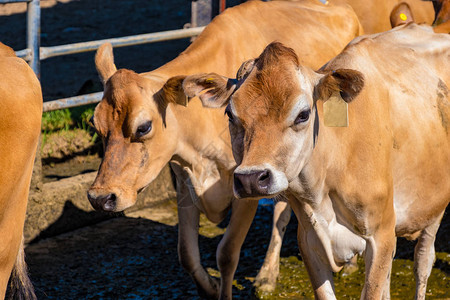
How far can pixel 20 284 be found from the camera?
4.14m

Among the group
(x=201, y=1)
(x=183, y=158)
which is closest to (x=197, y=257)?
(x=183, y=158)

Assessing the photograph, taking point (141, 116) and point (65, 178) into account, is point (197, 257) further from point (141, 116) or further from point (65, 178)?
point (65, 178)

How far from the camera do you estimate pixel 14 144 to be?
3.69m

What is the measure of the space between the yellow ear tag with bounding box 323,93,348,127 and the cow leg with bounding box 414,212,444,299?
4.97 ft

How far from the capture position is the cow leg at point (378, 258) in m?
4.29

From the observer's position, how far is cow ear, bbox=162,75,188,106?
15.2 feet

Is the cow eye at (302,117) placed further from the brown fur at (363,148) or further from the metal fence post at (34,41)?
the metal fence post at (34,41)

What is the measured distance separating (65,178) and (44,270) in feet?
3.63

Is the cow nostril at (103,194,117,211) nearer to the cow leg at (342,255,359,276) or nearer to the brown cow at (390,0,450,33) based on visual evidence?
the cow leg at (342,255,359,276)

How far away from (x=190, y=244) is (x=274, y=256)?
73cm

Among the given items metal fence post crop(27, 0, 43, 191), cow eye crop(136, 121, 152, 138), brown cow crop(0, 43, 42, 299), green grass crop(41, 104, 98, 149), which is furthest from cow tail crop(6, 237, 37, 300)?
green grass crop(41, 104, 98, 149)

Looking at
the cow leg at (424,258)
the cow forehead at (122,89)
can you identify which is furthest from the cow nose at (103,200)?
the cow leg at (424,258)

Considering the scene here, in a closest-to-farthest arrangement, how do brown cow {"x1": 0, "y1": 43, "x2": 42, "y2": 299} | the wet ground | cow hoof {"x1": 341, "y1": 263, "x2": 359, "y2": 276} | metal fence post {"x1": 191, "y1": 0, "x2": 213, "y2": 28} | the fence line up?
brown cow {"x1": 0, "y1": 43, "x2": 42, "y2": 299}
the wet ground
cow hoof {"x1": 341, "y1": 263, "x2": 359, "y2": 276}
the fence
metal fence post {"x1": 191, "y1": 0, "x2": 213, "y2": 28}

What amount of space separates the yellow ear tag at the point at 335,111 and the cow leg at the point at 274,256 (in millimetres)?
1627
